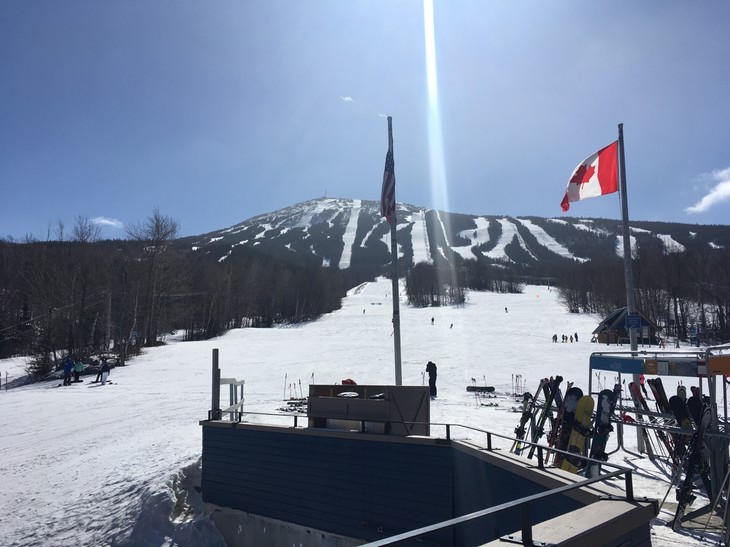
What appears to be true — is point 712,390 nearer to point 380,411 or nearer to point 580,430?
point 580,430

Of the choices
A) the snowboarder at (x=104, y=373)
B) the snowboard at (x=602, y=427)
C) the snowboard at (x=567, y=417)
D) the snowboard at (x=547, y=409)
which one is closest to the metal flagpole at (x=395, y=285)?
the snowboard at (x=547, y=409)

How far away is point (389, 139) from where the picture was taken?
1341cm

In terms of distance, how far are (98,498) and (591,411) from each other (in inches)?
431

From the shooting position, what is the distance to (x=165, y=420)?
16.3 meters

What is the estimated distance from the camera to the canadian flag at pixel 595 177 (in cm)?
1264

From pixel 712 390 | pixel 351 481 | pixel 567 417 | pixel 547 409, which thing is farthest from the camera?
pixel 547 409

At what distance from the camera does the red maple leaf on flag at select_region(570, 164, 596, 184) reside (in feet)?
43.3

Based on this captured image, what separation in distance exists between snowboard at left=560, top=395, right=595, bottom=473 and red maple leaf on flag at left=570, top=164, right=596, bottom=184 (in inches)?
282

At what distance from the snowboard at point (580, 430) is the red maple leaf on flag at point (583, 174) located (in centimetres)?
716

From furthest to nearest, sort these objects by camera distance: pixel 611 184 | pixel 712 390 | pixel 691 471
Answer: pixel 611 184 → pixel 712 390 → pixel 691 471

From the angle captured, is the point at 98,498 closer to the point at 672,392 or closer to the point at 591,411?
the point at 591,411

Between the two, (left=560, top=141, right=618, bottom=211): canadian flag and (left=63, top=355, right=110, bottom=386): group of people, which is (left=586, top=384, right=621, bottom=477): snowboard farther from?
(left=63, top=355, right=110, bottom=386): group of people

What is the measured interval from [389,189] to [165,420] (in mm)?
10877

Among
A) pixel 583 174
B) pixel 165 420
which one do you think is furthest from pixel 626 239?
pixel 165 420
